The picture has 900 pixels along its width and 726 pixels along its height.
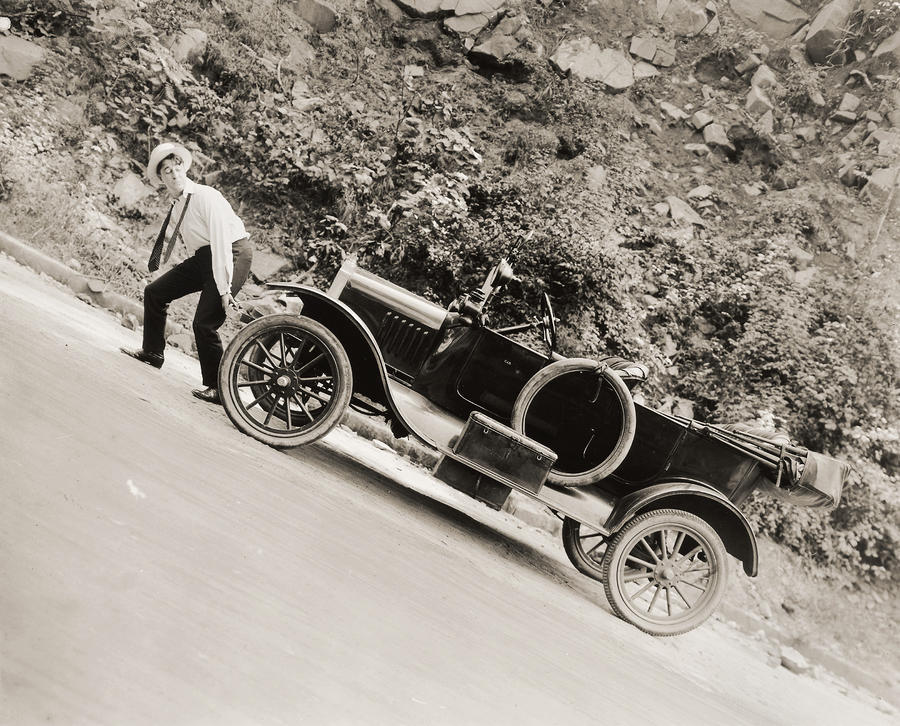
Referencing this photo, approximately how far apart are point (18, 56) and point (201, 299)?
22.5ft

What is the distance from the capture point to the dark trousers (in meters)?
4.57

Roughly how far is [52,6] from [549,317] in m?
9.22

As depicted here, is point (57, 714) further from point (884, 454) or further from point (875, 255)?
point (875, 255)

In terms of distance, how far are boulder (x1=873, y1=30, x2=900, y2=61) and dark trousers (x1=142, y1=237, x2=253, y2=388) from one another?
13.7 m

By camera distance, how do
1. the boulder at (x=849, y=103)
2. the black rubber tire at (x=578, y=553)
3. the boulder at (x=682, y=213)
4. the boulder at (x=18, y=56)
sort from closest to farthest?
the black rubber tire at (x=578, y=553)
the boulder at (x=18, y=56)
the boulder at (x=682, y=213)
the boulder at (x=849, y=103)

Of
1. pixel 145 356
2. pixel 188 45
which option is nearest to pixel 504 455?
pixel 145 356

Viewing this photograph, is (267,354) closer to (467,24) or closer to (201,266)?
(201,266)

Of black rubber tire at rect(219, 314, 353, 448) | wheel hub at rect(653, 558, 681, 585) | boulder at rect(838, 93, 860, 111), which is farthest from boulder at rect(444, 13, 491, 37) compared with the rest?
wheel hub at rect(653, 558, 681, 585)

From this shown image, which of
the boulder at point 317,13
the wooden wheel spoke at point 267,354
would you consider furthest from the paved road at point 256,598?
the boulder at point 317,13

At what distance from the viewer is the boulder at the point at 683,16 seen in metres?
14.2

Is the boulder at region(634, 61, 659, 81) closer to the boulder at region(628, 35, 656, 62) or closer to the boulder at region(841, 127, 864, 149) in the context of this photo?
the boulder at region(628, 35, 656, 62)

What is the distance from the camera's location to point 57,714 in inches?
49.1

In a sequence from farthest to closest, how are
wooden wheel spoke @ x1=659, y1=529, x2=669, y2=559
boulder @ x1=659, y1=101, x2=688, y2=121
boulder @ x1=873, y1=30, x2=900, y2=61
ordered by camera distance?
1. boulder @ x1=873, y1=30, x2=900, y2=61
2. boulder @ x1=659, y1=101, x2=688, y2=121
3. wooden wheel spoke @ x1=659, y1=529, x2=669, y2=559

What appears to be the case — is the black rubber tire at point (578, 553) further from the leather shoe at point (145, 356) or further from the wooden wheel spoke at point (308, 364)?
the leather shoe at point (145, 356)
